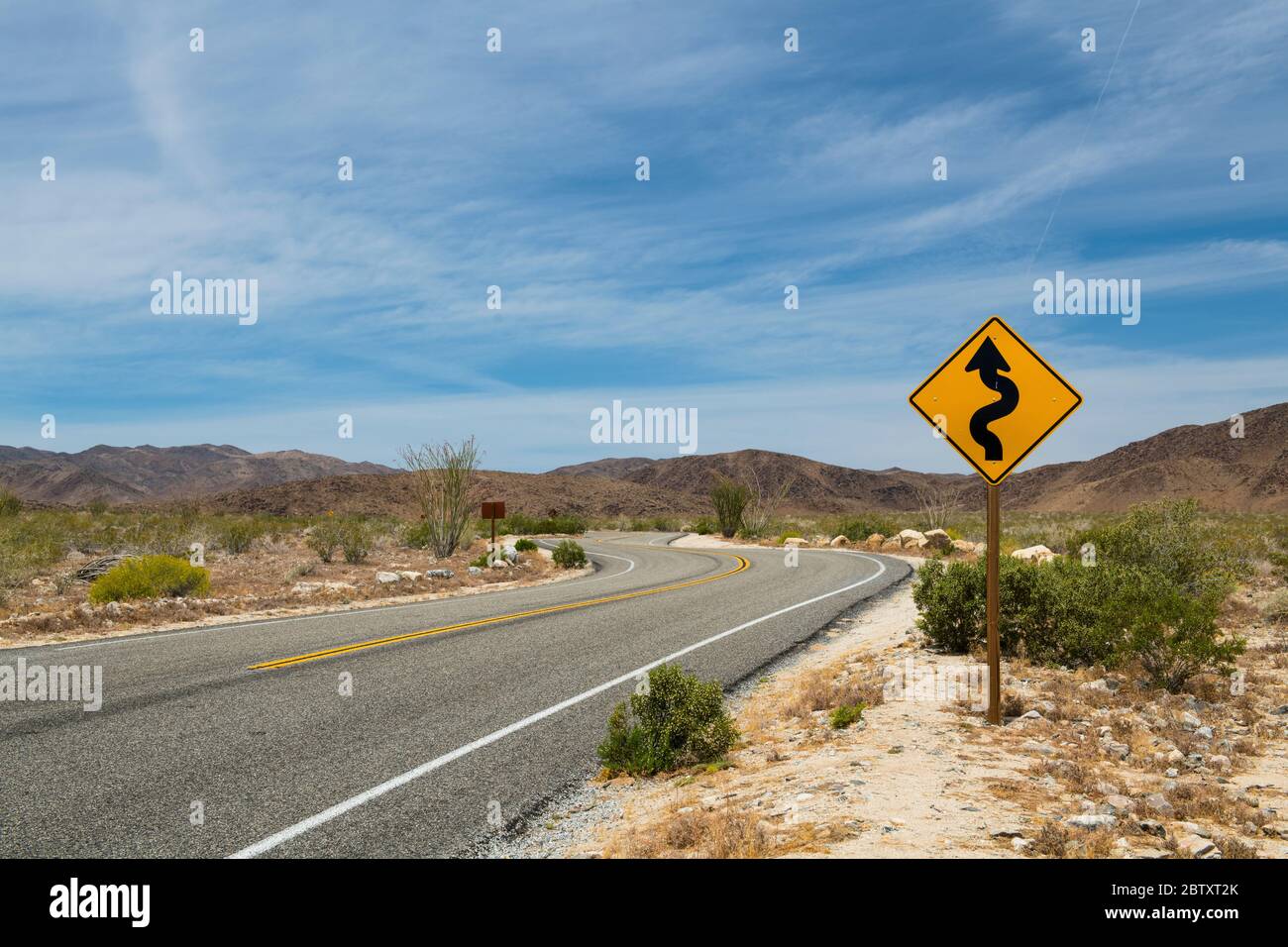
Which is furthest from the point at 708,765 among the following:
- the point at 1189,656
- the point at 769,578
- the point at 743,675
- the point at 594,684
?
the point at 769,578

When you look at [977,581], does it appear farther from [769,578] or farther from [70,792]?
[769,578]

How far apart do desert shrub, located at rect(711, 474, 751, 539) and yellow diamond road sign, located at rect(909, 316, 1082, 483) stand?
1724 inches

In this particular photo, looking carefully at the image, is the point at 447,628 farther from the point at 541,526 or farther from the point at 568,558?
the point at 541,526

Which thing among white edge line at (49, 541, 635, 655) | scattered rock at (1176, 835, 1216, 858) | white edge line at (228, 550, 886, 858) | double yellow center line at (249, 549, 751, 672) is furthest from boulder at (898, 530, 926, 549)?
scattered rock at (1176, 835, 1216, 858)

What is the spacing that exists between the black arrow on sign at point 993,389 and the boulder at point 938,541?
2689 centimetres

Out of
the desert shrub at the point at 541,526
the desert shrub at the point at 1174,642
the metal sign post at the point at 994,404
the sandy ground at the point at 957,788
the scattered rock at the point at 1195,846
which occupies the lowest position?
the desert shrub at the point at 541,526

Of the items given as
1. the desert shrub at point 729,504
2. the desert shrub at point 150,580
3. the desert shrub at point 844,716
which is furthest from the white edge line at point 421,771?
the desert shrub at point 729,504

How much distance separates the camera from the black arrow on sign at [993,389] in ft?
22.1

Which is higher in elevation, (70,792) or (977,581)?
(977,581)

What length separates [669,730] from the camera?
6.48m

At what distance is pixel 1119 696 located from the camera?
304 inches

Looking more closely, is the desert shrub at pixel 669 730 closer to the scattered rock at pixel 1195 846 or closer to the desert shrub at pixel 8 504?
the scattered rock at pixel 1195 846
